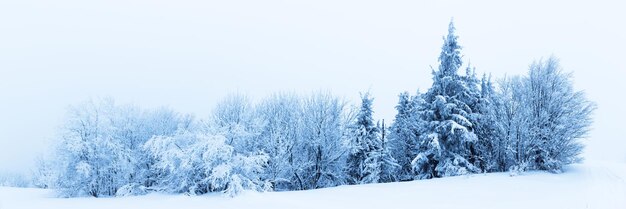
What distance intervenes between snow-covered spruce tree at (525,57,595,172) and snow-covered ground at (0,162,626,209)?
8.83 ft

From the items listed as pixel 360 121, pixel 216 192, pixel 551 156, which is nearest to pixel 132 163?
pixel 216 192

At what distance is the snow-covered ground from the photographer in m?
14.5

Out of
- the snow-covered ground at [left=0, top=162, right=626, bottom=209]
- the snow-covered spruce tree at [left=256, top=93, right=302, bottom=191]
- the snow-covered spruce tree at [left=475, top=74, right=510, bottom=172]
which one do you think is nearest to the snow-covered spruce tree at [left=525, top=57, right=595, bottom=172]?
the snow-covered spruce tree at [left=475, top=74, right=510, bottom=172]

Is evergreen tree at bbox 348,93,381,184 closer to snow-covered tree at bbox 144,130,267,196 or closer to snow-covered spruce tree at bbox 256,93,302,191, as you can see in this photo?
snow-covered spruce tree at bbox 256,93,302,191

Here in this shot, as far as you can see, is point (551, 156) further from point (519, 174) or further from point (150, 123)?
point (150, 123)

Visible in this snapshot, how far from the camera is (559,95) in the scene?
24422mm

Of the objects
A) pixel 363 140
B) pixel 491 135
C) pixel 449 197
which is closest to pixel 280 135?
pixel 363 140

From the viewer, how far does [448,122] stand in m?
25.6

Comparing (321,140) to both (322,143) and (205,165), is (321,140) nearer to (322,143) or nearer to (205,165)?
(322,143)

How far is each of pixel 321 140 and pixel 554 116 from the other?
16.3 metres

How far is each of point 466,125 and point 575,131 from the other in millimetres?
6442

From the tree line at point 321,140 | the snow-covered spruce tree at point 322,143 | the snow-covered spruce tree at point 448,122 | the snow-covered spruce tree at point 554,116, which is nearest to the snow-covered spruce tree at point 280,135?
the tree line at point 321,140

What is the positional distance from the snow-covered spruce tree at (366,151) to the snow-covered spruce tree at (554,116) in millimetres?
10419

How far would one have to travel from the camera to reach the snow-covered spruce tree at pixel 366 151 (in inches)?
1191
